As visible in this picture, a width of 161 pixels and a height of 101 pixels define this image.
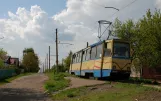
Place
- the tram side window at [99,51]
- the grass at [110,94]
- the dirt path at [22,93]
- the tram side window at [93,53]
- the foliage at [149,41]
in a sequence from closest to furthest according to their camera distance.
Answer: the grass at [110,94]
the dirt path at [22,93]
the tram side window at [99,51]
the tram side window at [93,53]
the foliage at [149,41]

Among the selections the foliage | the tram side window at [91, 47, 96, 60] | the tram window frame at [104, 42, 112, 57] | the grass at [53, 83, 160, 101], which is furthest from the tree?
the grass at [53, 83, 160, 101]

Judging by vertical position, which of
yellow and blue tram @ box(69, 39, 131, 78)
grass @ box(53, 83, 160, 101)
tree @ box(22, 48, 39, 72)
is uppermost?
tree @ box(22, 48, 39, 72)

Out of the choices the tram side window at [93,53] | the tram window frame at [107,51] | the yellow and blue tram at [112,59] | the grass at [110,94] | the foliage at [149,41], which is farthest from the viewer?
the foliage at [149,41]

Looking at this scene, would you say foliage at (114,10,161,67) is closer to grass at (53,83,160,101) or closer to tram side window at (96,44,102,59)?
tram side window at (96,44,102,59)

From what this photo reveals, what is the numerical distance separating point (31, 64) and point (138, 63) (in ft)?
248

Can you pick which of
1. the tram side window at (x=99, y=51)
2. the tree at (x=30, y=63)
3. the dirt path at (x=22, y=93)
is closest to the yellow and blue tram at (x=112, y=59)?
the tram side window at (x=99, y=51)

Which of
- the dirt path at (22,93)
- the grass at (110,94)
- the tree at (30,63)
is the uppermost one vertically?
the tree at (30,63)

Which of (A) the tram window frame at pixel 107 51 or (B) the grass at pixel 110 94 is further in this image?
(A) the tram window frame at pixel 107 51

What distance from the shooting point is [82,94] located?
60.3 ft

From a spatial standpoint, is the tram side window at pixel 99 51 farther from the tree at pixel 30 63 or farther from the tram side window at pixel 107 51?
the tree at pixel 30 63

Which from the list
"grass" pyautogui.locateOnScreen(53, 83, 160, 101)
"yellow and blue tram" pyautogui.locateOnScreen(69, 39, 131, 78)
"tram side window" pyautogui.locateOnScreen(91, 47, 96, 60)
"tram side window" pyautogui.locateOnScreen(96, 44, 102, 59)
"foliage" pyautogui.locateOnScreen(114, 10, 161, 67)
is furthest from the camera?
"foliage" pyautogui.locateOnScreen(114, 10, 161, 67)

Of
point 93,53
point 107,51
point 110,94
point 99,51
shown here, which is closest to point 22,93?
point 99,51

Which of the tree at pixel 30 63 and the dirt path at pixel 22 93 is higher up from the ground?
the tree at pixel 30 63

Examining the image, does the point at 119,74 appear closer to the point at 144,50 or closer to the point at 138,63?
the point at 144,50
